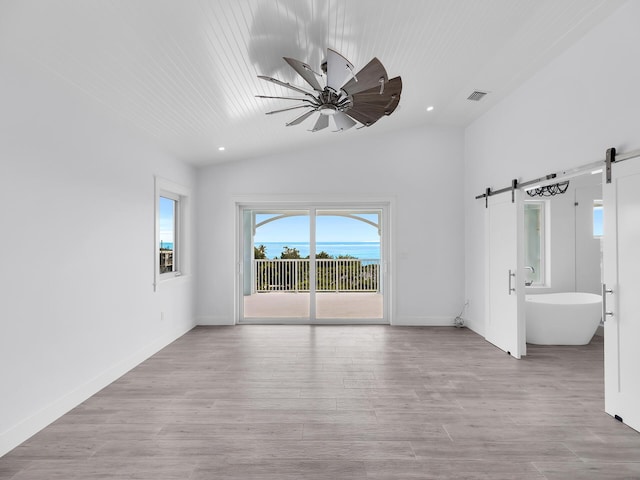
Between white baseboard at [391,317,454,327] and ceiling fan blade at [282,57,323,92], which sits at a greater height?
ceiling fan blade at [282,57,323,92]

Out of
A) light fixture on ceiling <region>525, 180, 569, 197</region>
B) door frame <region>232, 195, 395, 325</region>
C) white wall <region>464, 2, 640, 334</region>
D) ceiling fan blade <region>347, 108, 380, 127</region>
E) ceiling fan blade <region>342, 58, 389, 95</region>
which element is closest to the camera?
ceiling fan blade <region>342, 58, 389, 95</region>

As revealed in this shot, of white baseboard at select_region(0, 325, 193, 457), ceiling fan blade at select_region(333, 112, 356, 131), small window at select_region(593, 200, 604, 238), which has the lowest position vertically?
white baseboard at select_region(0, 325, 193, 457)

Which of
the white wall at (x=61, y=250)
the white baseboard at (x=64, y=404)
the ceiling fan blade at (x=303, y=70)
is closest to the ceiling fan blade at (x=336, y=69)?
the ceiling fan blade at (x=303, y=70)

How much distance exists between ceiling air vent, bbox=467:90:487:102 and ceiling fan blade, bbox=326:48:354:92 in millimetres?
2621

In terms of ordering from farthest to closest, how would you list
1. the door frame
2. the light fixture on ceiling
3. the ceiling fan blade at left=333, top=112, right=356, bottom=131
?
the door frame < the light fixture on ceiling < the ceiling fan blade at left=333, top=112, right=356, bottom=131

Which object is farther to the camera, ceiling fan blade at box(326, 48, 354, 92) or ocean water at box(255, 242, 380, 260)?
ocean water at box(255, 242, 380, 260)

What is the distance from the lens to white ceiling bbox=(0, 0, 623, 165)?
230 cm

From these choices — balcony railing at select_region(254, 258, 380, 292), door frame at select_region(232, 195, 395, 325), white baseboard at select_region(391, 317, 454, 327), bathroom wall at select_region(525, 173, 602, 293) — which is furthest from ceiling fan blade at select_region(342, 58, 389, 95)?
bathroom wall at select_region(525, 173, 602, 293)

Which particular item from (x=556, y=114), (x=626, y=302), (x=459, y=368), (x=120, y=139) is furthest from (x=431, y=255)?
(x=120, y=139)

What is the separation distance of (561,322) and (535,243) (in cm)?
179

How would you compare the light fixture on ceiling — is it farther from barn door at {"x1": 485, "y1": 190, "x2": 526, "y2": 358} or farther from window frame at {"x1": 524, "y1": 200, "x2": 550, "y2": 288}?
barn door at {"x1": 485, "y1": 190, "x2": 526, "y2": 358}

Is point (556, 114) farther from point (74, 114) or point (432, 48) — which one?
point (74, 114)

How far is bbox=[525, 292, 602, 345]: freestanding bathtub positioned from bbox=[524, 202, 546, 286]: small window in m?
1.28

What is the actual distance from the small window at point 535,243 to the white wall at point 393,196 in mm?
1173
